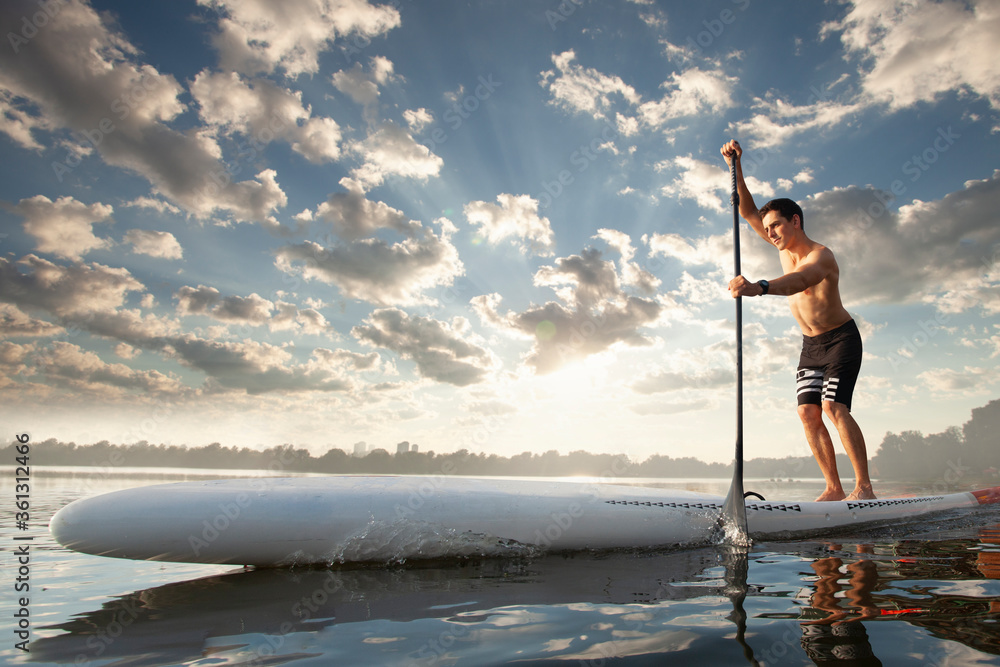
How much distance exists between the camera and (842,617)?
214 cm

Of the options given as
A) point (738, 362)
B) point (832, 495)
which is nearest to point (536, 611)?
point (738, 362)

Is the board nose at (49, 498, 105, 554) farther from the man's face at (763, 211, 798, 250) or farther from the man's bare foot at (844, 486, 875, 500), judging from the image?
the man's bare foot at (844, 486, 875, 500)

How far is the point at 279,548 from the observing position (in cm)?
341

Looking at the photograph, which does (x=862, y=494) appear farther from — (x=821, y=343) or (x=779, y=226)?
(x=779, y=226)

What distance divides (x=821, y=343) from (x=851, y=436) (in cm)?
98

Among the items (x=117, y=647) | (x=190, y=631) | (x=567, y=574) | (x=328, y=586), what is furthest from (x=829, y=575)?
(x=117, y=647)

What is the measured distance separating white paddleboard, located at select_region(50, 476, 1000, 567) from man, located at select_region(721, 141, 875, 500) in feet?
4.64

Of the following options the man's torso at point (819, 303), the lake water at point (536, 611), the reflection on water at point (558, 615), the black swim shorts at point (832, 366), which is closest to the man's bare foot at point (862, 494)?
the black swim shorts at point (832, 366)

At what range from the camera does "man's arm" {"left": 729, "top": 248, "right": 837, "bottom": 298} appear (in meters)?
4.26

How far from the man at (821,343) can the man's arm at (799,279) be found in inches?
0.6

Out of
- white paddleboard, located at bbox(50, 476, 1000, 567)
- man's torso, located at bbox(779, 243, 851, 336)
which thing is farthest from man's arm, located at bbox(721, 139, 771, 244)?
white paddleboard, located at bbox(50, 476, 1000, 567)

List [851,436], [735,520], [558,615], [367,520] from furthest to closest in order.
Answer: [851,436] < [735,520] < [367,520] < [558,615]

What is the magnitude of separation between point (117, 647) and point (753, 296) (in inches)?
178

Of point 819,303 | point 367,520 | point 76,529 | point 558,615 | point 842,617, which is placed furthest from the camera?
point 819,303
